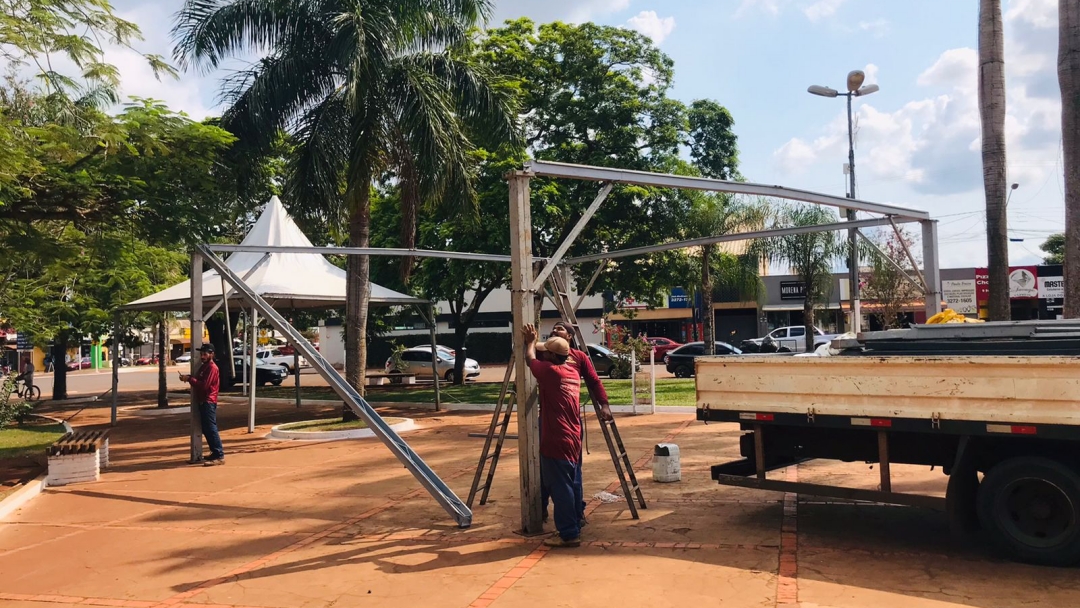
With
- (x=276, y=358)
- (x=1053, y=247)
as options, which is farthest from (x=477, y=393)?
(x=1053, y=247)

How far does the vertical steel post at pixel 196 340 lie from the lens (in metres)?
11.8

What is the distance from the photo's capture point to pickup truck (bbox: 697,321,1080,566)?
5.80 meters

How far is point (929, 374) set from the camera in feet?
20.5

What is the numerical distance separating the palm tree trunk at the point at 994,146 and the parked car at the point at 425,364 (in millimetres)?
21279

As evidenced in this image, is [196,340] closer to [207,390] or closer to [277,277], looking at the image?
[207,390]

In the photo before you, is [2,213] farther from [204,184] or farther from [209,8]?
[209,8]

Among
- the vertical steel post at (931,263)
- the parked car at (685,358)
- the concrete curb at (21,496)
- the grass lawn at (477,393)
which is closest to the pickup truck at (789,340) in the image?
the parked car at (685,358)

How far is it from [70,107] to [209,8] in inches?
204

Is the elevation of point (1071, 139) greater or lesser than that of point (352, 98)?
lesser

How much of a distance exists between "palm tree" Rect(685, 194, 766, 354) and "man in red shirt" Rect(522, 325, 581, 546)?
58.0 ft

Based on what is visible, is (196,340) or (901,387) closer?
(901,387)

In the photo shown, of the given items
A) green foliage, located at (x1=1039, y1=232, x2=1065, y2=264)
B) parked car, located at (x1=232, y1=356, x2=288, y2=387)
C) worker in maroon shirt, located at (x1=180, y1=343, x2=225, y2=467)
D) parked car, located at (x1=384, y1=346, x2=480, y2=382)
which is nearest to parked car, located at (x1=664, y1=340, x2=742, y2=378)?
parked car, located at (x1=384, y1=346, x2=480, y2=382)

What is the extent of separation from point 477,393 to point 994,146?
1569cm

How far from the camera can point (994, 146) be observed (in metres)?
12.0
